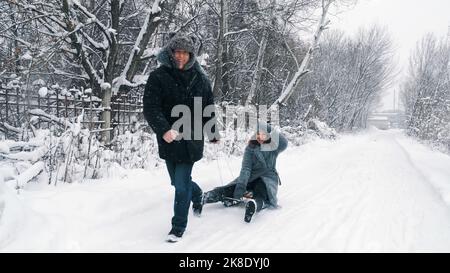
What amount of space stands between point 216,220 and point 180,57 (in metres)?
1.94

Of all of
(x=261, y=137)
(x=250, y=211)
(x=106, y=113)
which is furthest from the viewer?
(x=106, y=113)

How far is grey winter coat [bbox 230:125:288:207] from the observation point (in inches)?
187

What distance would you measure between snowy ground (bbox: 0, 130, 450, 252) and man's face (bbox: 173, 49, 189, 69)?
174 centimetres

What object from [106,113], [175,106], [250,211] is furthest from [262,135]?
[106,113]

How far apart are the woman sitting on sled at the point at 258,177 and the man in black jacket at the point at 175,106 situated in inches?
48.1

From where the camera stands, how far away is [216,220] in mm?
4207

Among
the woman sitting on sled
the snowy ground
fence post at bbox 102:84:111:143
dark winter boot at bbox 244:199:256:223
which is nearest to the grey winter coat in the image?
the woman sitting on sled

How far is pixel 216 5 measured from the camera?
11633mm

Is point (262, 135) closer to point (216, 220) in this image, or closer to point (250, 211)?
point (250, 211)

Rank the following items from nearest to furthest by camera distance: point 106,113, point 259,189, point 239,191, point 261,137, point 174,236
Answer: point 174,236
point 239,191
point 259,189
point 261,137
point 106,113

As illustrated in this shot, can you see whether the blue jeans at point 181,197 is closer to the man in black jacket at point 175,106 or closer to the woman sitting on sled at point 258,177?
the man in black jacket at point 175,106

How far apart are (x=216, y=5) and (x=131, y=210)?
906 cm

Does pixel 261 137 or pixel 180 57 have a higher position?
pixel 180 57
